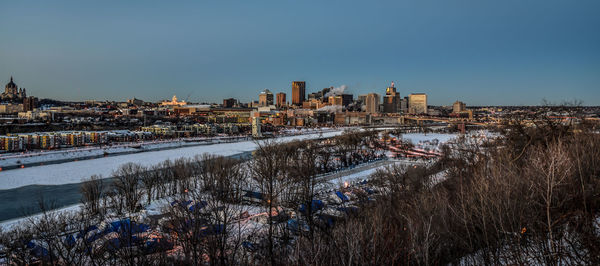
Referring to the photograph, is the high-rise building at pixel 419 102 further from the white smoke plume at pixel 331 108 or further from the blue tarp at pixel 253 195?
the blue tarp at pixel 253 195

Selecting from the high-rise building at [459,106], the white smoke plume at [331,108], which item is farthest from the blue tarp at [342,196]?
the high-rise building at [459,106]

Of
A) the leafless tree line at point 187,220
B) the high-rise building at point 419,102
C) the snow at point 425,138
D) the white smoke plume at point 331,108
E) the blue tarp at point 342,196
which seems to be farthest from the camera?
the high-rise building at point 419,102

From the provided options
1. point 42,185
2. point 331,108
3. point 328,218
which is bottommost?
point 42,185

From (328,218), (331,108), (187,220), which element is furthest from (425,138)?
(331,108)

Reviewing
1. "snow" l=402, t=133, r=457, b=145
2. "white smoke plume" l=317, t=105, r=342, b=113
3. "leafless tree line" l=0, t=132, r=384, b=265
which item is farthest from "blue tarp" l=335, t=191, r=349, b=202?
"white smoke plume" l=317, t=105, r=342, b=113

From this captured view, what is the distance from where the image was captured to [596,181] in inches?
282

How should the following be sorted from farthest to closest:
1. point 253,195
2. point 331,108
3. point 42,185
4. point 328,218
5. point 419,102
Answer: point 419,102 → point 331,108 → point 42,185 → point 253,195 → point 328,218

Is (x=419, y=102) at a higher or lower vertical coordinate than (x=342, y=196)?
higher

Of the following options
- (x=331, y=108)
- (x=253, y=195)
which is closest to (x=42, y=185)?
(x=253, y=195)

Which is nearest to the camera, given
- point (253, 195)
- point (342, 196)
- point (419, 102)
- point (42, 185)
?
point (342, 196)

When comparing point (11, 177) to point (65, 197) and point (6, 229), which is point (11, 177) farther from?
point (6, 229)

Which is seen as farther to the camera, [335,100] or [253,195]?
[335,100]

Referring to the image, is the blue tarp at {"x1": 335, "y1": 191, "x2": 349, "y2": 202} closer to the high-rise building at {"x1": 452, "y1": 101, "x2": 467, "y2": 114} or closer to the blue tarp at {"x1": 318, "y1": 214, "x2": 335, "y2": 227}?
the blue tarp at {"x1": 318, "y1": 214, "x2": 335, "y2": 227}

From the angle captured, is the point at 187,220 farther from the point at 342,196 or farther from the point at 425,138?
the point at 425,138
